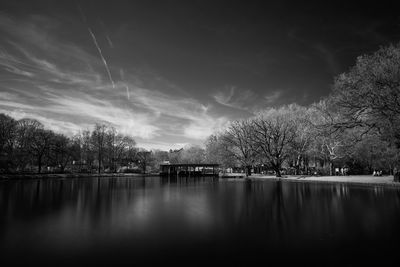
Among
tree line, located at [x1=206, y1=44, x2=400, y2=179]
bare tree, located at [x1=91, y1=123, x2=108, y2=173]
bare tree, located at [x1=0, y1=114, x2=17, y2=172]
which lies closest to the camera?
tree line, located at [x1=206, y1=44, x2=400, y2=179]

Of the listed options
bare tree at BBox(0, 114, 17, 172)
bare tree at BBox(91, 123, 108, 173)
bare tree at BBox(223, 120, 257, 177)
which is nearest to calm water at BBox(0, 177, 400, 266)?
bare tree at BBox(0, 114, 17, 172)

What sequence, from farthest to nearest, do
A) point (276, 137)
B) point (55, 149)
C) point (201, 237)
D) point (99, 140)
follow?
point (99, 140), point (55, 149), point (276, 137), point (201, 237)

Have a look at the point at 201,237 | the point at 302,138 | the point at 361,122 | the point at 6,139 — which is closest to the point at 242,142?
the point at 302,138

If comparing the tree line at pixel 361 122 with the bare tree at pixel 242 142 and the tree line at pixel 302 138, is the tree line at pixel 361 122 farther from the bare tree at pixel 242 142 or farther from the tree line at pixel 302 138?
the bare tree at pixel 242 142

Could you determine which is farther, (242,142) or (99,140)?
(99,140)

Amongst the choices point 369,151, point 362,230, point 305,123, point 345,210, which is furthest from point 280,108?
point 362,230

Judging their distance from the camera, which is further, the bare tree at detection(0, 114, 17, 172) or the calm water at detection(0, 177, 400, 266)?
the bare tree at detection(0, 114, 17, 172)

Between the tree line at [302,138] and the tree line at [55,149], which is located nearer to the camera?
the tree line at [302,138]

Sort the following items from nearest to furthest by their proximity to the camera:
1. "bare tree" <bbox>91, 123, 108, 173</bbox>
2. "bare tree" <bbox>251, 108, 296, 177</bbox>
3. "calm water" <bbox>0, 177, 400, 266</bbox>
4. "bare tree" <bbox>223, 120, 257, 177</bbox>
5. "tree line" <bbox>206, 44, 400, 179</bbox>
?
"calm water" <bbox>0, 177, 400, 266</bbox>
"tree line" <bbox>206, 44, 400, 179</bbox>
"bare tree" <bbox>251, 108, 296, 177</bbox>
"bare tree" <bbox>223, 120, 257, 177</bbox>
"bare tree" <bbox>91, 123, 108, 173</bbox>

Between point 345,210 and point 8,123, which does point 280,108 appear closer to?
point 345,210

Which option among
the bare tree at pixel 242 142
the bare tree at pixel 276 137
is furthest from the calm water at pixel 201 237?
the bare tree at pixel 242 142

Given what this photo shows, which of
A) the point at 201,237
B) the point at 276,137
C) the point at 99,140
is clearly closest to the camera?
the point at 201,237

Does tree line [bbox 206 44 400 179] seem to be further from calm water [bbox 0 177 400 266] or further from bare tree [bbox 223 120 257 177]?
calm water [bbox 0 177 400 266]

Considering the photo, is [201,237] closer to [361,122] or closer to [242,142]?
[361,122]
